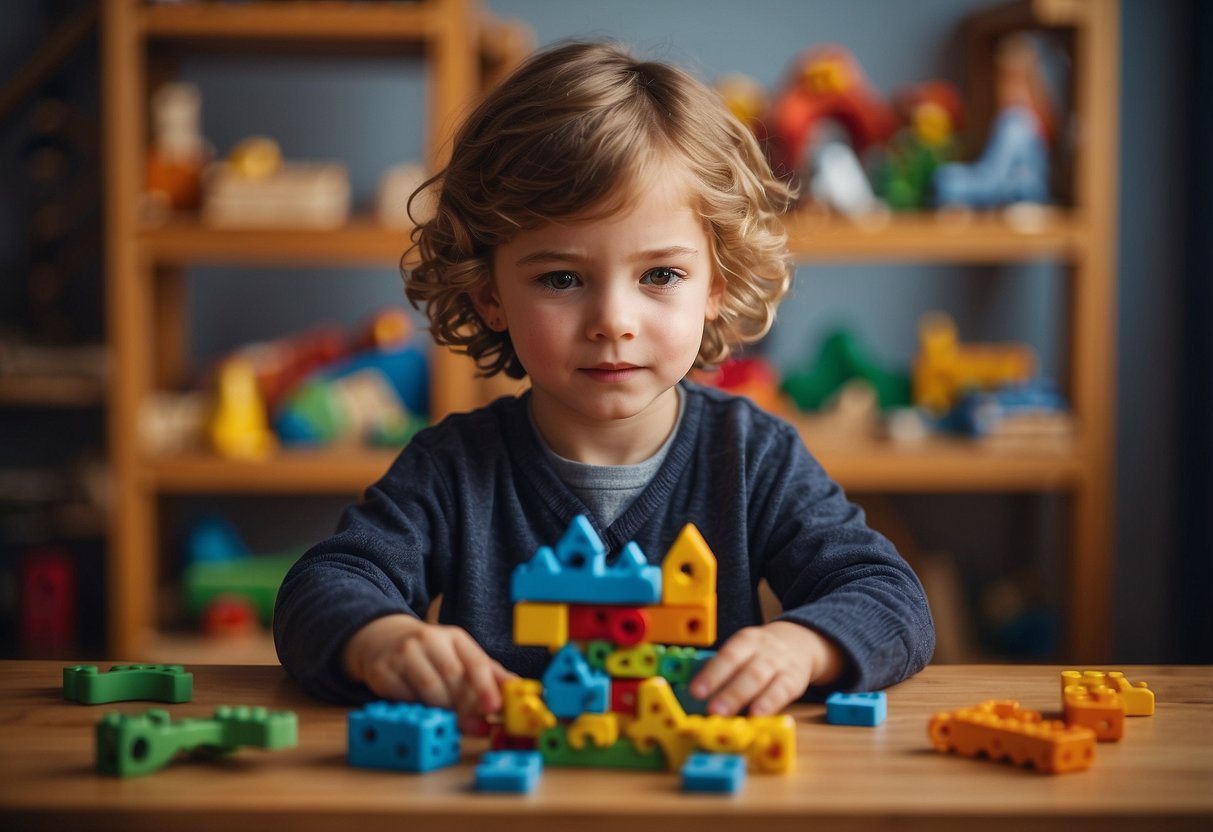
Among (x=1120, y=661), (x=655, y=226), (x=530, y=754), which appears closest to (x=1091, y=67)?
(x=1120, y=661)

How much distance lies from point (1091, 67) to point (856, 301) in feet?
1.99

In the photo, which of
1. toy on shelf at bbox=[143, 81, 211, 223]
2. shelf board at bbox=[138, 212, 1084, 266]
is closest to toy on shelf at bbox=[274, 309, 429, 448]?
shelf board at bbox=[138, 212, 1084, 266]

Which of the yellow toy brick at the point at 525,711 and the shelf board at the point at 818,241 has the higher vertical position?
the shelf board at the point at 818,241

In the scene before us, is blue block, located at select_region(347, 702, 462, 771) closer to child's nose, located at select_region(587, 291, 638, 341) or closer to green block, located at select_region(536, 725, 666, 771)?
green block, located at select_region(536, 725, 666, 771)

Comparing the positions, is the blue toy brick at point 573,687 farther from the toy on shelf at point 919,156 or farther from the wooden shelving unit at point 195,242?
the toy on shelf at point 919,156

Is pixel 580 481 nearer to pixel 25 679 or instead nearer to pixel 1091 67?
pixel 25 679

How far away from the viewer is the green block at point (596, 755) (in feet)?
2.22

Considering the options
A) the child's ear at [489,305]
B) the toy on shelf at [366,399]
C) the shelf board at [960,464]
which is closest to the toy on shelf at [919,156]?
the shelf board at [960,464]

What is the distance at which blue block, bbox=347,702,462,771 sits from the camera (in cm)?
66

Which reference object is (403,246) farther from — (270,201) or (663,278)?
(663,278)

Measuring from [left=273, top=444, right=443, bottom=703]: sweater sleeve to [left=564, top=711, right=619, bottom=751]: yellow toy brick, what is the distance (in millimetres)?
192

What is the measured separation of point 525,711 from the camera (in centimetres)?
70

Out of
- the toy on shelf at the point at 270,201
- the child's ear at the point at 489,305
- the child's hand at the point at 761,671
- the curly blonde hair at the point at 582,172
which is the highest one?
the toy on shelf at the point at 270,201

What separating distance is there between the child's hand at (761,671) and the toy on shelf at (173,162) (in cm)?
179
